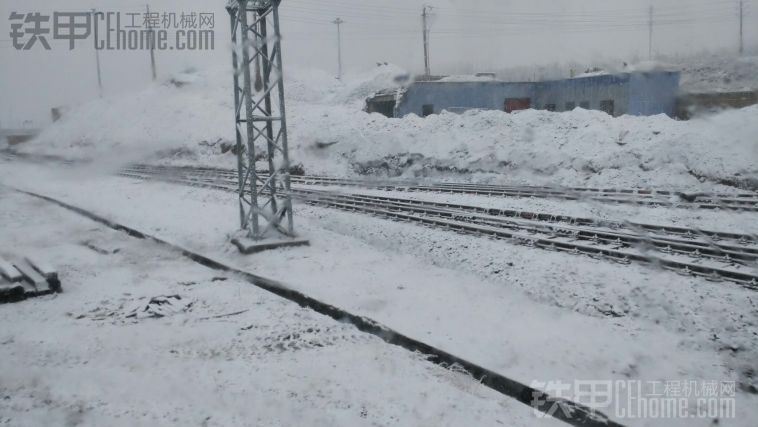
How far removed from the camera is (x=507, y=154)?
2144 cm

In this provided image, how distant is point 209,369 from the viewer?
5.22 m

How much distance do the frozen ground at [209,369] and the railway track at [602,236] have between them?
4.76m

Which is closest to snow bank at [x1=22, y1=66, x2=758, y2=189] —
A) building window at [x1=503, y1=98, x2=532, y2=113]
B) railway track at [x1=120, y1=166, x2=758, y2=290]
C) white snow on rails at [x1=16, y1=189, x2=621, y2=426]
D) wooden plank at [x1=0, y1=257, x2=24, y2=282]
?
railway track at [x1=120, y1=166, x2=758, y2=290]

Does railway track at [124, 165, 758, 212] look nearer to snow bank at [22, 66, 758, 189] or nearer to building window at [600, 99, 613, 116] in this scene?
snow bank at [22, 66, 758, 189]

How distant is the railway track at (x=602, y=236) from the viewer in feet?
26.3

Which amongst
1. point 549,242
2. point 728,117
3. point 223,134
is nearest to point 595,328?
point 549,242

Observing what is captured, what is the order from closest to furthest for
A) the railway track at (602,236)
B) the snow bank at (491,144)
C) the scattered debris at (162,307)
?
the scattered debris at (162,307)
the railway track at (602,236)
the snow bank at (491,144)

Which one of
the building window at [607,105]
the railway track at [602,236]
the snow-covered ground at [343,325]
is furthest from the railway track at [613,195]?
the building window at [607,105]

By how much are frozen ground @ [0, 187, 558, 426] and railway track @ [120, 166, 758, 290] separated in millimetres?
4762

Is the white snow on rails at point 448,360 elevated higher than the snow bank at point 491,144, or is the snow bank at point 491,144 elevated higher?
the snow bank at point 491,144

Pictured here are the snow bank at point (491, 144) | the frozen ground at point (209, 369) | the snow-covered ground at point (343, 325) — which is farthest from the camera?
the snow bank at point (491, 144)

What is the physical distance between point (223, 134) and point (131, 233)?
2470cm

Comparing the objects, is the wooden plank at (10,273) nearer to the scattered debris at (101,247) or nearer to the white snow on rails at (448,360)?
the scattered debris at (101,247)

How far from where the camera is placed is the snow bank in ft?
58.0
